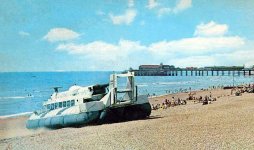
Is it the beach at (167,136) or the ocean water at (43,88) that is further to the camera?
the ocean water at (43,88)

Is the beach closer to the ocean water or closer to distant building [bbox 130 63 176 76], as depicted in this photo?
the ocean water

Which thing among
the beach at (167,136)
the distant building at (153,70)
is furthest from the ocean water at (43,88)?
the beach at (167,136)

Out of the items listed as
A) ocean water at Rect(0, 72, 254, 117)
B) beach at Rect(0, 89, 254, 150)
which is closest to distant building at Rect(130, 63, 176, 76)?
ocean water at Rect(0, 72, 254, 117)

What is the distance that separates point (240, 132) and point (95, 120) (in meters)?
5.78

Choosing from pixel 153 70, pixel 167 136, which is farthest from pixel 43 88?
pixel 167 136

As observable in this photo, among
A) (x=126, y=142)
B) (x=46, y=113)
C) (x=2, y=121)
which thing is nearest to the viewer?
(x=126, y=142)

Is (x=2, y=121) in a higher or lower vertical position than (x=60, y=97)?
lower

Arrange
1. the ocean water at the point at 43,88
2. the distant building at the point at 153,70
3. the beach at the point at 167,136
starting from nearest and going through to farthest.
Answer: the beach at the point at 167,136, the ocean water at the point at 43,88, the distant building at the point at 153,70

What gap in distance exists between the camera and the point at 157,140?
10.5 metres

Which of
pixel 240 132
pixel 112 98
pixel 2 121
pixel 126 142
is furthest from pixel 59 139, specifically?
pixel 2 121

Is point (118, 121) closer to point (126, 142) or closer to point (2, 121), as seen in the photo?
point (126, 142)

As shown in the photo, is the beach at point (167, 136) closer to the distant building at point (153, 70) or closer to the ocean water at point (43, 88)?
the ocean water at point (43, 88)

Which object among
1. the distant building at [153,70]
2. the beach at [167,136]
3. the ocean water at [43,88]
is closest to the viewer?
the beach at [167,136]

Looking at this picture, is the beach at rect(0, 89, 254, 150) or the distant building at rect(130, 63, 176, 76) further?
the distant building at rect(130, 63, 176, 76)
